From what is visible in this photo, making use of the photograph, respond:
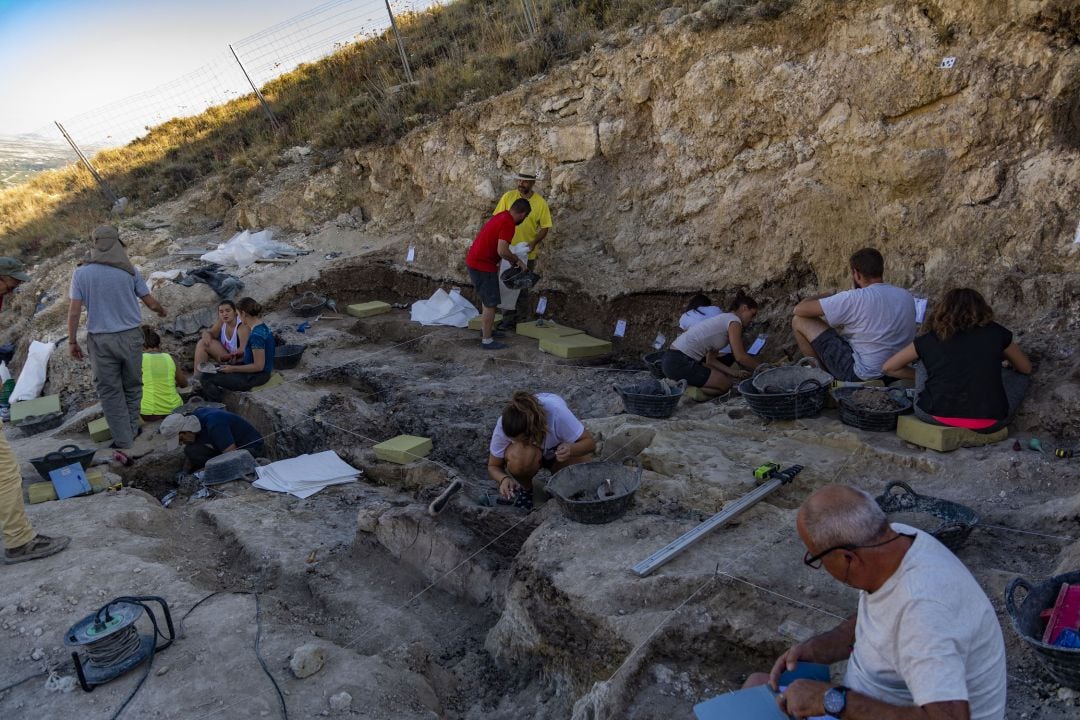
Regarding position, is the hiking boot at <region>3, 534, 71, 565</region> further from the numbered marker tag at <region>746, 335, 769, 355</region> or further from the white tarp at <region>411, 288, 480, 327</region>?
the white tarp at <region>411, 288, 480, 327</region>

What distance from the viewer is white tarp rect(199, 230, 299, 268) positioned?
39.4ft

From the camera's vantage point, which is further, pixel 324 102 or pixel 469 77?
pixel 324 102

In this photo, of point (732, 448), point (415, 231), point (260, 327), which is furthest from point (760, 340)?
point (415, 231)

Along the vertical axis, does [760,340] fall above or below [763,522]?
below

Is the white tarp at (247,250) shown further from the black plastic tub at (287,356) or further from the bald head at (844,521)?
the bald head at (844,521)

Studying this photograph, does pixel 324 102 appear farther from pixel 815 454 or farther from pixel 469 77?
pixel 815 454

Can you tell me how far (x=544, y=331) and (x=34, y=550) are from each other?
5.83 metres

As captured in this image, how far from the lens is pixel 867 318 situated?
5.54 metres

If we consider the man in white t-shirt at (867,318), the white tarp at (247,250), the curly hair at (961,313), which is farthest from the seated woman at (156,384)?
the curly hair at (961,313)

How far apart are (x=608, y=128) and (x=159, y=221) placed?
1009 centimetres

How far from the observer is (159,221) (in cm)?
1466

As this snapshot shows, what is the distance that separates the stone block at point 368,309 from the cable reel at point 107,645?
741 centimetres

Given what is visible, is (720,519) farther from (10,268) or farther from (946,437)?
(10,268)

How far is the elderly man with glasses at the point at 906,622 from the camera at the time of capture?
1888mm
